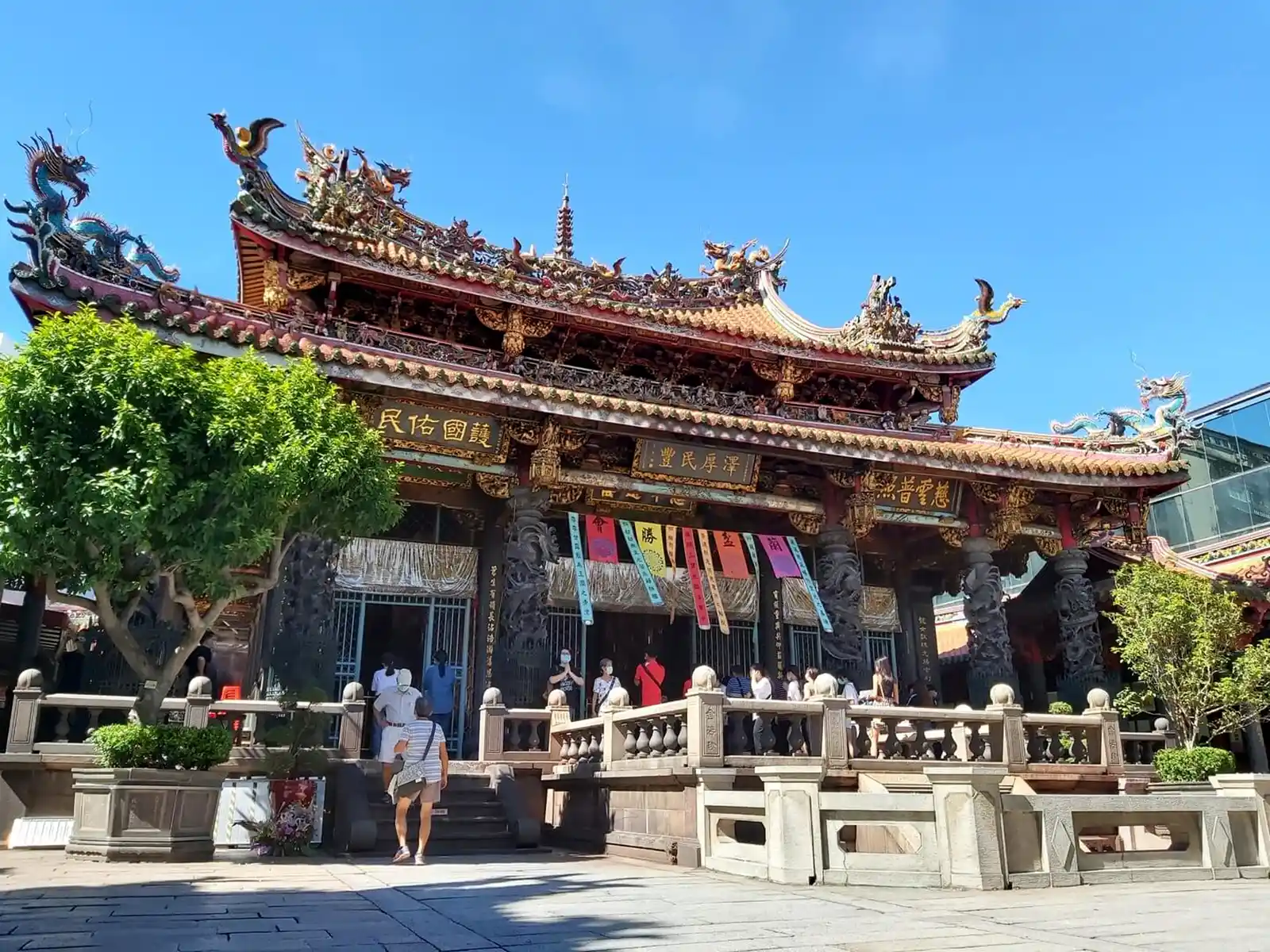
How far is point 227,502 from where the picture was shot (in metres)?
8.01

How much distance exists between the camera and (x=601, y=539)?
47.3 ft

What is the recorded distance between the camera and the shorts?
852cm

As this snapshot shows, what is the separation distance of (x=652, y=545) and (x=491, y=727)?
429 cm

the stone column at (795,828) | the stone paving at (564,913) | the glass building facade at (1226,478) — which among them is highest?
the glass building facade at (1226,478)

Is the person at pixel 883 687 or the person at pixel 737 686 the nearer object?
the person at pixel 883 687

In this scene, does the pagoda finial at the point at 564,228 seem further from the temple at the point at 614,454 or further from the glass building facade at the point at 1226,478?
the glass building facade at the point at 1226,478

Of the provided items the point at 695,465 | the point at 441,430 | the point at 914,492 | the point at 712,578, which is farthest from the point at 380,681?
the point at 914,492

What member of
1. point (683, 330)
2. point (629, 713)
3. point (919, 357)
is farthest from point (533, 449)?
point (919, 357)

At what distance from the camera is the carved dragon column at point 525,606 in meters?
12.5

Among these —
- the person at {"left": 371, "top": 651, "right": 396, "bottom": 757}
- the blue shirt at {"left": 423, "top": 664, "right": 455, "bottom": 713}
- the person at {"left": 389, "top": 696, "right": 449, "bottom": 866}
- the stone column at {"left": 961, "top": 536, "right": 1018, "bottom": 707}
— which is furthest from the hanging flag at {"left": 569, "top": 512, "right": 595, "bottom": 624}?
the stone column at {"left": 961, "top": 536, "right": 1018, "bottom": 707}

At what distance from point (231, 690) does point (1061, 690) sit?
42.2 feet

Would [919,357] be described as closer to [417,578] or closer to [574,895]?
[417,578]

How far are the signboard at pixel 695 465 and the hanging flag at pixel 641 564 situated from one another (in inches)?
35.4

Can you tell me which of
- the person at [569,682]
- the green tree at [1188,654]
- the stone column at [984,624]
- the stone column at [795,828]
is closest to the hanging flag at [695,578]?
the person at [569,682]
